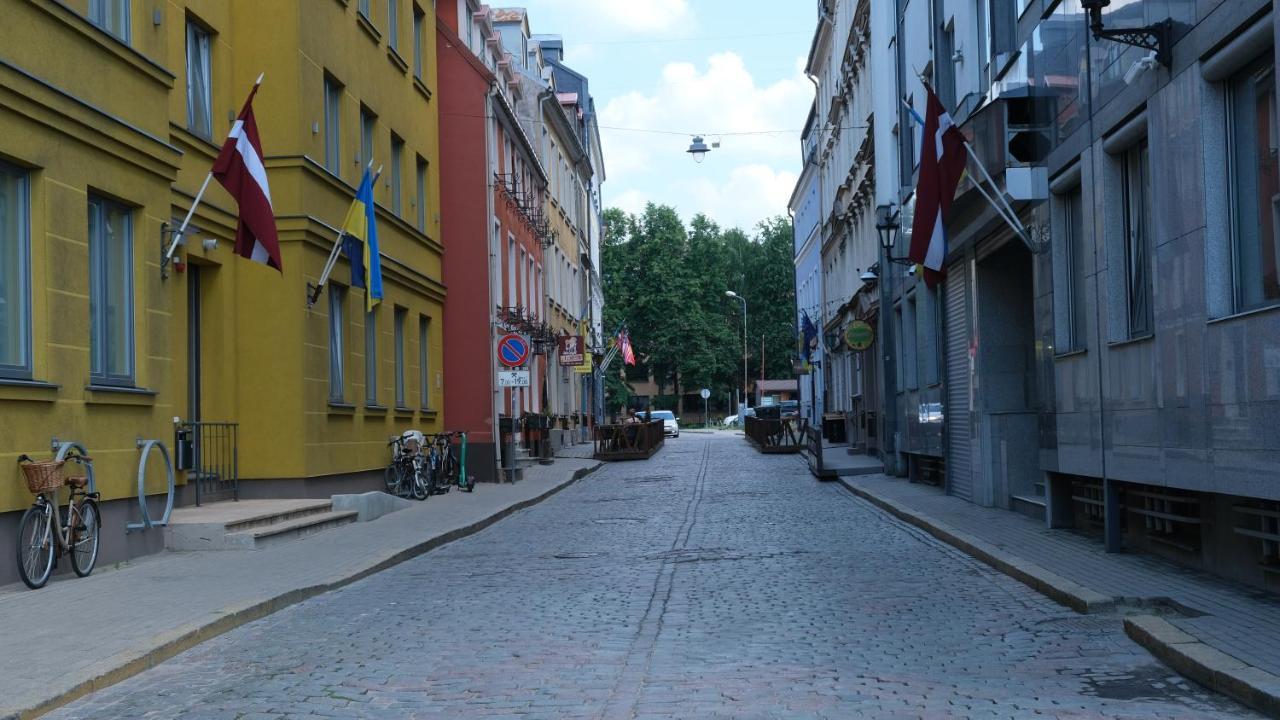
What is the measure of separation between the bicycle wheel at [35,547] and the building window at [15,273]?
1.18m

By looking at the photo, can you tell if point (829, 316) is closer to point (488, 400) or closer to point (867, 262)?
point (867, 262)

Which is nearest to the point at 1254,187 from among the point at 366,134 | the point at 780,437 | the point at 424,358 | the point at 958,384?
the point at 958,384

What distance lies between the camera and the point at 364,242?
62.4 feet

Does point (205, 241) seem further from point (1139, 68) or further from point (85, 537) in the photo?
point (1139, 68)

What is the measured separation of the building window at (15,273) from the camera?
11234 millimetres

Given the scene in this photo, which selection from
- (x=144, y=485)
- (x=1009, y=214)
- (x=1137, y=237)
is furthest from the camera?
(x=1009, y=214)

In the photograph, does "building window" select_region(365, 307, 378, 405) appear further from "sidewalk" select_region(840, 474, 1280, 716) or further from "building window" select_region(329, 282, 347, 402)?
"sidewalk" select_region(840, 474, 1280, 716)

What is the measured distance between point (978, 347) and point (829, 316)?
3275 cm

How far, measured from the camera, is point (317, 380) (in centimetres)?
1880

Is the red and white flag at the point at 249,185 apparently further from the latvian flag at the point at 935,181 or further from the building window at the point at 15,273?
the latvian flag at the point at 935,181

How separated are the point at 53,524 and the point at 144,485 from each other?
1.89 m

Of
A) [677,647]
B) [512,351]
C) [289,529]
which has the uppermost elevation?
[512,351]

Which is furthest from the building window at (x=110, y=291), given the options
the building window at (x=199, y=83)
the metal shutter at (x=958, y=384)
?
the metal shutter at (x=958, y=384)

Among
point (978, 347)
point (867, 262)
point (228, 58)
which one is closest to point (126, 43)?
point (228, 58)
